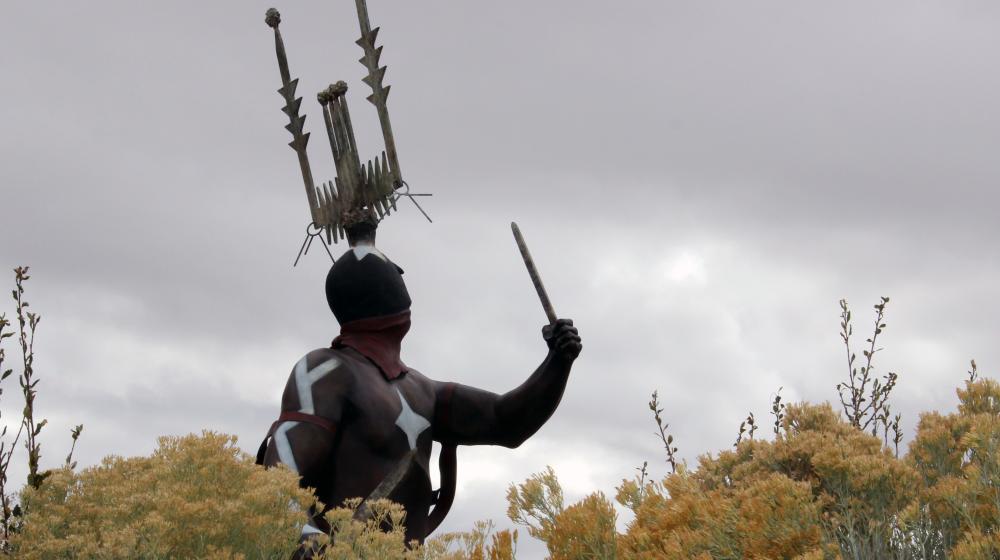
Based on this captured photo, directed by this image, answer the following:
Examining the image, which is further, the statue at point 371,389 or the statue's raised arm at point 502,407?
the statue's raised arm at point 502,407

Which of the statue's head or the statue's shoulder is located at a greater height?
A: the statue's head

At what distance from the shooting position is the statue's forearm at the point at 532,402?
6492 mm

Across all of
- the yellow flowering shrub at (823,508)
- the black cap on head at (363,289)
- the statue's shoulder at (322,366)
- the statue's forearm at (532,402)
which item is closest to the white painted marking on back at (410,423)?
the statue's shoulder at (322,366)

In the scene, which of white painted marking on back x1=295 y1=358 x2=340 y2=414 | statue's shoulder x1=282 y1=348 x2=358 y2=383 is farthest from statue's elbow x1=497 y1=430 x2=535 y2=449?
white painted marking on back x1=295 y1=358 x2=340 y2=414

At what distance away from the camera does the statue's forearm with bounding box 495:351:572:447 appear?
6.49 meters

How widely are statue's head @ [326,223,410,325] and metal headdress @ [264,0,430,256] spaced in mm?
266

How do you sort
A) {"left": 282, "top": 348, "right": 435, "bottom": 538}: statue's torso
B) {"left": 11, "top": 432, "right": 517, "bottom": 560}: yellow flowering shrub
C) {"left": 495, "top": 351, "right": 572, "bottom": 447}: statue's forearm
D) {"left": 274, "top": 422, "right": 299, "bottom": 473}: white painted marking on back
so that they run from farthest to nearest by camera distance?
{"left": 495, "top": 351, "right": 572, "bottom": 447}: statue's forearm → {"left": 282, "top": 348, "right": 435, "bottom": 538}: statue's torso → {"left": 274, "top": 422, "right": 299, "bottom": 473}: white painted marking on back → {"left": 11, "top": 432, "right": 517, "bottom": 560}: yellow flowering shrub

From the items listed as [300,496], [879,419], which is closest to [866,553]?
[300,496]

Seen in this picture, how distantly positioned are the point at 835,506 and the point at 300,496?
88.9 inches

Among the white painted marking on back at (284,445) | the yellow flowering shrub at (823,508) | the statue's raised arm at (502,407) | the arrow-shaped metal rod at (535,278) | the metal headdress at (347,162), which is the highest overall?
the metal headdress at (347,162)

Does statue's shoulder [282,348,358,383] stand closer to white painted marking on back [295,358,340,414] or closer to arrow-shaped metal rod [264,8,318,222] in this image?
white painted marking on back [295,358,340,414]

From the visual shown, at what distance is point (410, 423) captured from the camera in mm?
6062

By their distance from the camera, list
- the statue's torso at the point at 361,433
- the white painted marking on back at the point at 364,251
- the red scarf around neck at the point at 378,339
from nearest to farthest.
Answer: the statue's torso at the point at 361,433
the red scarf around neck at the point at 378,339
the white painted marking on back at the point at 364,251

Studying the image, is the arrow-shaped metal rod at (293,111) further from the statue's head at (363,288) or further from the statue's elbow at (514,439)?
the statue's elbow at (514,439)
